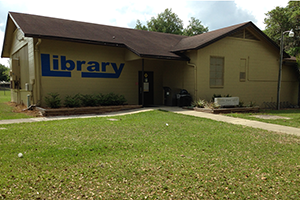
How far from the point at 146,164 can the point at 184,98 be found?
9784 mm

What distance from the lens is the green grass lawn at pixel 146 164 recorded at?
12.2 ft

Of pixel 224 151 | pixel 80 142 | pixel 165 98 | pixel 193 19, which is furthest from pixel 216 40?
pixel 193 19

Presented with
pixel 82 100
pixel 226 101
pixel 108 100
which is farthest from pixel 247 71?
pixel 82 100

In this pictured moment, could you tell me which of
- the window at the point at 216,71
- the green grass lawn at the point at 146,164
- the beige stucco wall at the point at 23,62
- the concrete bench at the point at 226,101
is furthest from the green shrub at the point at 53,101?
the window at the point at 216,71

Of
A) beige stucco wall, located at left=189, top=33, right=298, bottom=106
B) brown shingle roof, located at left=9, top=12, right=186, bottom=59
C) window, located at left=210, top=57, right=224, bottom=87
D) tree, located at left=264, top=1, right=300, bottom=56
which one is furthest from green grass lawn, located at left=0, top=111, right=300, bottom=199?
tree, located at left=264, top=1, right=300, bottom=56

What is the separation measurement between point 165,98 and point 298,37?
21.3 meters

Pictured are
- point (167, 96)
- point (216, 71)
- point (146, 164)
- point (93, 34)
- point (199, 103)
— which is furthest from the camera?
point (167, 96)

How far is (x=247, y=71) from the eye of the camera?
16547mm

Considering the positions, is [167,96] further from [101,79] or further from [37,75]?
[37,75]

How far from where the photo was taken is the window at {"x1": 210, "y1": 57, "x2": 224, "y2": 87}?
15.0 meters

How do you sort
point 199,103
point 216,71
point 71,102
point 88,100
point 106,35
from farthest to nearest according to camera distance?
point 216,71 → point 106,35 → point 199,103 → point 88,100 → point 71,102

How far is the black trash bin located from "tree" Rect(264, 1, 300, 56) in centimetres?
1923

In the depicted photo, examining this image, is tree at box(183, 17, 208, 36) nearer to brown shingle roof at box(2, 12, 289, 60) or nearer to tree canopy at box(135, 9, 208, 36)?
tree canopy at box(135, 9, 208, 36)

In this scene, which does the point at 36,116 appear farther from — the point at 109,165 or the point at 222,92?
the point at 222,92
